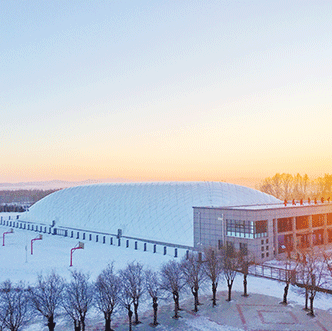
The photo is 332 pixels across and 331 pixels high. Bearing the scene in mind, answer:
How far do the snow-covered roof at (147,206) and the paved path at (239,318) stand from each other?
2604cm

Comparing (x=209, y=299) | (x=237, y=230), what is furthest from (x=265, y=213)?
(x=209, y=299)

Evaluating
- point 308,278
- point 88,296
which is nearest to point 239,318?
point 308,278

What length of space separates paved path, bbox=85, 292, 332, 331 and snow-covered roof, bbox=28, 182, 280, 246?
26.0 m

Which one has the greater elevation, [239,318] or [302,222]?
[302,222]

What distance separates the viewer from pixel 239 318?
26.4 metres

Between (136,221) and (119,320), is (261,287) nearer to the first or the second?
(119,320)

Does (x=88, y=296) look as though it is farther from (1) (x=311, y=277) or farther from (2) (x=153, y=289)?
(1) (x=311, y=277)

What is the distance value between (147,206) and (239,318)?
4152 cm

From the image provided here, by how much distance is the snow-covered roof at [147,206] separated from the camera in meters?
60.3

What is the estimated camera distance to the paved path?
24775mm

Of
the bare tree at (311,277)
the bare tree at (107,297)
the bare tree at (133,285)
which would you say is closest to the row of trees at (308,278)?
the bare tree at (311,277)

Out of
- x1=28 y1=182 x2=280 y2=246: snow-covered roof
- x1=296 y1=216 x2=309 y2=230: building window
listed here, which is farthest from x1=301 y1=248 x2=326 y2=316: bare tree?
x1=28 y1=182 x2=280 y2=246: snow-covered roof

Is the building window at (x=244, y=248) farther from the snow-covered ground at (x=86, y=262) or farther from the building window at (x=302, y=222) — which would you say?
the building window at (x=302, y=222)

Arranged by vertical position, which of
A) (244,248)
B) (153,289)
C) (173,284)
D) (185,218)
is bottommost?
(244,248)
